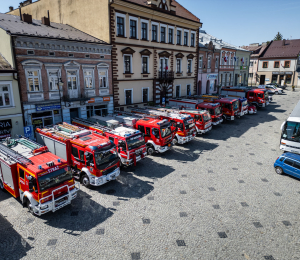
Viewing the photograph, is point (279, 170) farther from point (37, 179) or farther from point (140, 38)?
point (140, 38)

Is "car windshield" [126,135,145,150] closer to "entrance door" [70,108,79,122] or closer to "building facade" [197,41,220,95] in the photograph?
"entrance door" [70,108,79,122]

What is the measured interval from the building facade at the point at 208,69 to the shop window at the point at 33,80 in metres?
28.5

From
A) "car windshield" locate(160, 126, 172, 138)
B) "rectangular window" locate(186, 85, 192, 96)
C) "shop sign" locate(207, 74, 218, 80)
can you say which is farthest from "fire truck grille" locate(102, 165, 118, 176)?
"shop sign" locate(207, 74, 218, 80)

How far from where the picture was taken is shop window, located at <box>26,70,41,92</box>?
62.3ft

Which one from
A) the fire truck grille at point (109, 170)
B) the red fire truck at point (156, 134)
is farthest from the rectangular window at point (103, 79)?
the fire truck grille at point (109, 170)

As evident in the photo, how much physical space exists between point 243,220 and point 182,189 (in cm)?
380

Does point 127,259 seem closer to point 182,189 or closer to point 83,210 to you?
point 83,210

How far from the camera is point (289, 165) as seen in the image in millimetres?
14477

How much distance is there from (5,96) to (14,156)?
8419mm

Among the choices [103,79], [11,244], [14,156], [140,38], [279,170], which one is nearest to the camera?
[11,244]

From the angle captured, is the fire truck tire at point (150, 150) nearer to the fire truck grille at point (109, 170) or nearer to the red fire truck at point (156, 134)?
the red fire truck at point (156, 134)

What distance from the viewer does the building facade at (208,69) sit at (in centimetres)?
4078

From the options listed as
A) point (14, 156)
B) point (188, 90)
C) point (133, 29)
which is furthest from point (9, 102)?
point (188, 90)

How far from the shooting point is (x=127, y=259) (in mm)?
8570
